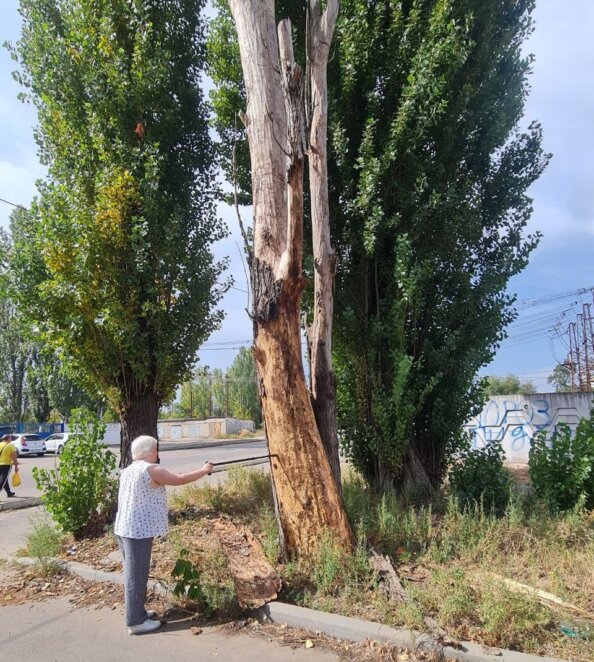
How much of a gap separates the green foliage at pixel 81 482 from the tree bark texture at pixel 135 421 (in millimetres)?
406

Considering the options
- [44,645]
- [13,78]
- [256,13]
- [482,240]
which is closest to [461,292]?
[482,240]

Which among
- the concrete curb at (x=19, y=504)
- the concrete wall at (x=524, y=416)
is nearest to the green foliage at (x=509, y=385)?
the concrete wall at (x=524, y=416)

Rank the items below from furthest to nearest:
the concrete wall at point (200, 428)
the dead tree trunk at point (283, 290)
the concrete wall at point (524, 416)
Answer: the concrete wall at point (200, 428), the concrete wall at point (524, 416), the dead tree trunk at point (283, 290)

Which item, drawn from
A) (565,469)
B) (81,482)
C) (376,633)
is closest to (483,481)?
(565,469)

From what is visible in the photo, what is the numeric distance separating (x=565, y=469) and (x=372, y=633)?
12.6 ft

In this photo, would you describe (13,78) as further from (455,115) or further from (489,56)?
(489,56)

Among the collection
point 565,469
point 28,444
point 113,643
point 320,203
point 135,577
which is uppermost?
point 320,203

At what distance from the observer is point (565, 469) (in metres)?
6.36

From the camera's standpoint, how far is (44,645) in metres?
4.00

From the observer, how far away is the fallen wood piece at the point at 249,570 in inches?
169

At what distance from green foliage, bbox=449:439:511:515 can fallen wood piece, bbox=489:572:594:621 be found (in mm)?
2341

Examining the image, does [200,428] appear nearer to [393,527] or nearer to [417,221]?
[417,221]

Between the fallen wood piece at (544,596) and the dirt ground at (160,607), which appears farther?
the fallen wood piece at (544,596)

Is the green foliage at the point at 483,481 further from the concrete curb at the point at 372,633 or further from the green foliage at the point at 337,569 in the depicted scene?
the concrete curb at the point at 372,633
